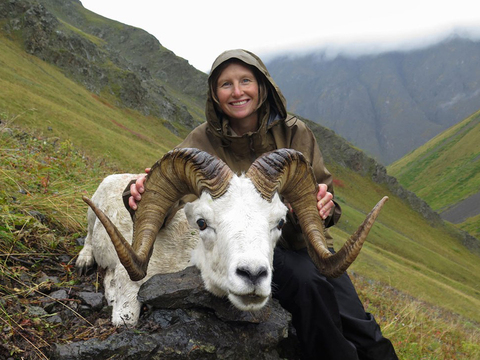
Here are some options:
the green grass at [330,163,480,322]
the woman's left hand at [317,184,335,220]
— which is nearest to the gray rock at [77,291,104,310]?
the woman's left hand at [317,184,335,220]

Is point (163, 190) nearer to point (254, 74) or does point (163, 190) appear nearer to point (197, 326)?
point (197, 326)

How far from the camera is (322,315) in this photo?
177 inches

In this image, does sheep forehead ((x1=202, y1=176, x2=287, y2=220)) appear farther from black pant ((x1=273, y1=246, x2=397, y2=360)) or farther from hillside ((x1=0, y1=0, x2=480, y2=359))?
hillside ((x1=0, y1=0, x2=480, y2=359))

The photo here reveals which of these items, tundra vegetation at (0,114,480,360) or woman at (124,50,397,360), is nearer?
tundra vegetation at (0,114,480,360)

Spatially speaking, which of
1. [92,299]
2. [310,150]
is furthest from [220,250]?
[310,150]

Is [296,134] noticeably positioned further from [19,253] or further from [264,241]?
[19,253]

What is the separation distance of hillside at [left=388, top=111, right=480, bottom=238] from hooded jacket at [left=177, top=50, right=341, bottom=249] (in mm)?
128231

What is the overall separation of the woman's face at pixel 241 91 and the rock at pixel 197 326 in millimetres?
2603

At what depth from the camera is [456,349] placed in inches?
355

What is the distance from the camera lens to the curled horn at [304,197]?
420 cm

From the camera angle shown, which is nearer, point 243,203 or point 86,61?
point 243,203

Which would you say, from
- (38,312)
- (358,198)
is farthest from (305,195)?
(358,198)

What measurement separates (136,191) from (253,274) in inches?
91.8

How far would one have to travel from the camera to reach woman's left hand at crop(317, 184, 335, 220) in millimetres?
5031
